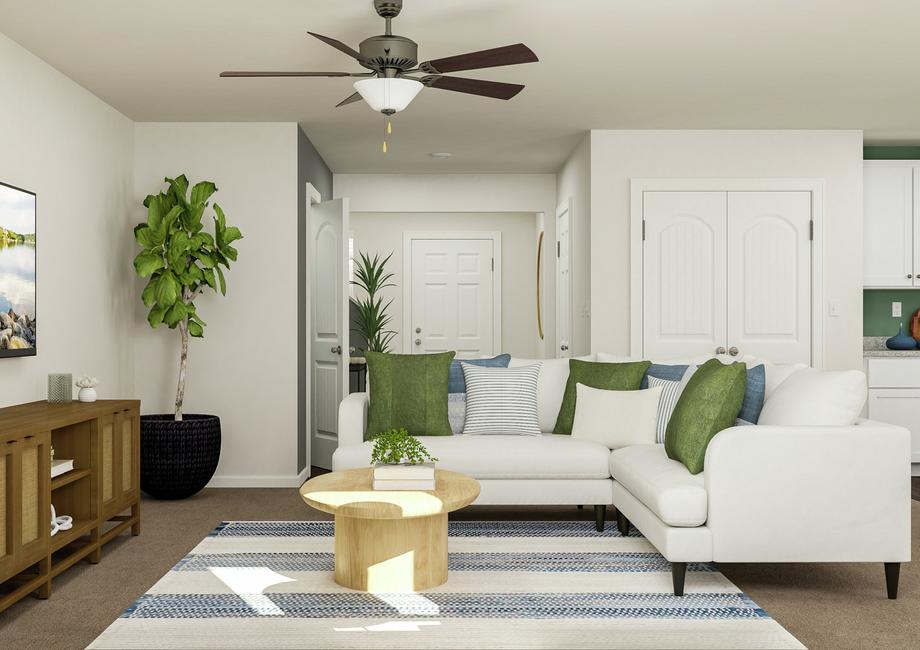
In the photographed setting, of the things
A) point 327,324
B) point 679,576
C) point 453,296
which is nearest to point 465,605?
point 679,576

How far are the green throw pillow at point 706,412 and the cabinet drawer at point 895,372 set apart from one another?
3065 millimetres

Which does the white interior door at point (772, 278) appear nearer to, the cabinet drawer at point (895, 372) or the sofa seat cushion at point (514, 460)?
the cabinet drawer at point (895, 372)

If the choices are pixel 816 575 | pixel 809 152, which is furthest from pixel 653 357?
pixel 816 575

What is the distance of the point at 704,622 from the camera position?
3.06 metres

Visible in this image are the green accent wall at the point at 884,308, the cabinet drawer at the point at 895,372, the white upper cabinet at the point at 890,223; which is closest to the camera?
the cabinet drawer at the point at 895,372

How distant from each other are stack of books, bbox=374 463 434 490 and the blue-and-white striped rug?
1.38 feet

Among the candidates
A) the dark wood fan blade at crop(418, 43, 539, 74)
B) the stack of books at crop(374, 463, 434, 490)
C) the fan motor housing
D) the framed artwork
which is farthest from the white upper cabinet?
the framed artwork

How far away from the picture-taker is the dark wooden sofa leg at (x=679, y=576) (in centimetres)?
335

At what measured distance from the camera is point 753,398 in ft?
12.8

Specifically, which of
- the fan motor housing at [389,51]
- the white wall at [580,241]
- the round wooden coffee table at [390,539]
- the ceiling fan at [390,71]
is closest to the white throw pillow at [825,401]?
the round wooden coffee table at [390,539]

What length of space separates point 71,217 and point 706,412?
3560 mm

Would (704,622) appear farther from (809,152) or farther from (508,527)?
(809,152)

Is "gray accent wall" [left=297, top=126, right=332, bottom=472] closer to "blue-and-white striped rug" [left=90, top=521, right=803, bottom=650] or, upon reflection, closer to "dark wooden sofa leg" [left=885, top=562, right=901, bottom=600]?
"blue-and-white striped rug" [left=90, top=521, right=803, bottom=650]

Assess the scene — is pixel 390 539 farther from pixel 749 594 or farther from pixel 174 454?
pixel 174 454
